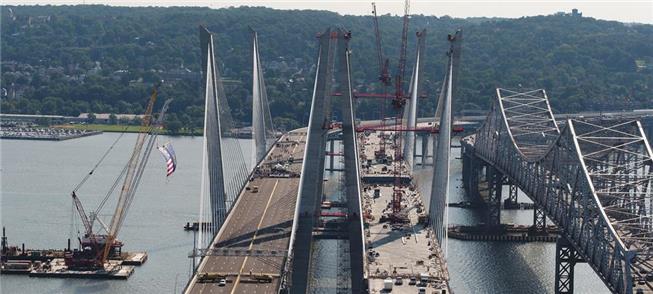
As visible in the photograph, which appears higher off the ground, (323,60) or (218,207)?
(323,60)

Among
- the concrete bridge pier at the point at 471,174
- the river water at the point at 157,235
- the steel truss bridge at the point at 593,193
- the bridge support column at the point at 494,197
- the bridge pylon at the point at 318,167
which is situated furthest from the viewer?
the concrete bridge pier at the point at 471,174

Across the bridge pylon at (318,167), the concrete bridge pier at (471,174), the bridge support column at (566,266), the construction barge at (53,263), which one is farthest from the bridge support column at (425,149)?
the bridge support column at (566,266)

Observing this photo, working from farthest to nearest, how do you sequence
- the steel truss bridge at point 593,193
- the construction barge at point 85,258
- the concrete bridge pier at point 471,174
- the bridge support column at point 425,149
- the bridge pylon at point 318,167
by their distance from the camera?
the bridge support column at point 425,149 → the concrete bridge pier at point 471,174 → the construction barge at point 85,258 → the bridge pylon at point 318,167 → the steel truss bridge at point 593,193

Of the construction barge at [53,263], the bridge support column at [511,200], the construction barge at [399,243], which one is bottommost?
the construction barge at [53,263]

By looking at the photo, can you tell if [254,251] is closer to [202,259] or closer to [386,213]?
[202,259]

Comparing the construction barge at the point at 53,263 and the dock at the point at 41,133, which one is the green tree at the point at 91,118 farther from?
the construction barge at the point at 53,263

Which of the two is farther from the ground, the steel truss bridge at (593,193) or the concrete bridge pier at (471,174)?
the steel truss bridge at (593,193)

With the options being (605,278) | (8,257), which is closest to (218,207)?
(8,257)

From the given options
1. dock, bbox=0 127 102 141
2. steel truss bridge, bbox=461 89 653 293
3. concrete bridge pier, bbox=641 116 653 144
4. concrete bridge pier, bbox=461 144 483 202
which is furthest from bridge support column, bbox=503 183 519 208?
dock, bbox=0 127 102 141
